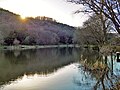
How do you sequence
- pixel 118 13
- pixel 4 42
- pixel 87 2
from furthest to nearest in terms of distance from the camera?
pixel 4 42 → pixel 87 2 → pixel 118 13

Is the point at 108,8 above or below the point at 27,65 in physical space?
above

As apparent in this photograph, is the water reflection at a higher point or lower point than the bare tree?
lower

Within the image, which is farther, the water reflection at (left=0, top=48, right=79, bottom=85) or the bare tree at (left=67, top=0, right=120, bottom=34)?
the water reflection at (left=0, top=48, right=79, bottom=85)

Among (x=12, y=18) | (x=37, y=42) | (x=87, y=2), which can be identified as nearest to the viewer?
(x=87, y=2)

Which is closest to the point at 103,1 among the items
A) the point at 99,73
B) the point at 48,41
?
the point at 99,73

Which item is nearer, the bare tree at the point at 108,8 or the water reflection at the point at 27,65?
the bare tree at the point at 108,8

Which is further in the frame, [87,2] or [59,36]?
[59,36]

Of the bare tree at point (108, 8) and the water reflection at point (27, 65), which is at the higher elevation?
the bare tree at point (108, 8)

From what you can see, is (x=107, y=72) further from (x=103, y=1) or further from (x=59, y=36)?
(x=59, y=36)

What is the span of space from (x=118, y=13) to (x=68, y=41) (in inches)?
4169

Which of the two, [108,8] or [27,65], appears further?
[27,65]

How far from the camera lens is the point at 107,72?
17156 millimetres

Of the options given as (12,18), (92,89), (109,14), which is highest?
(12,18)

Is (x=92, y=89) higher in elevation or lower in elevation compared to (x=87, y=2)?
lower
